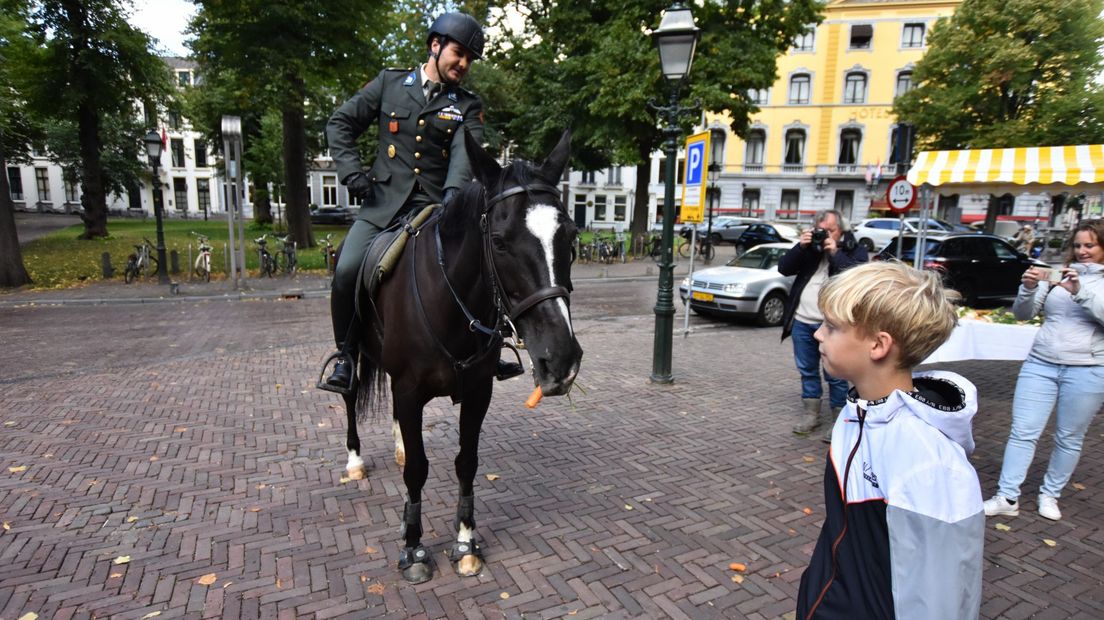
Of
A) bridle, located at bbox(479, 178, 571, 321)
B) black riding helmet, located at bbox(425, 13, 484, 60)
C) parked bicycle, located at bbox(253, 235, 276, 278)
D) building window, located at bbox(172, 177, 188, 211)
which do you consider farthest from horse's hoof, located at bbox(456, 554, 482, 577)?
building window, located at bbox(172, 177, 188, 211)

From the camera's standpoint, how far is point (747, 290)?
12.6 meters

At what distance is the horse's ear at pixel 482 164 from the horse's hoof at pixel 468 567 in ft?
7.42

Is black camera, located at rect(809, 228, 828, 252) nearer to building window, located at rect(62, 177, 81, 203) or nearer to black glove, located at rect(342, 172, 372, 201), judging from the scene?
black glove, located at rect(342, 172, 372, 201)

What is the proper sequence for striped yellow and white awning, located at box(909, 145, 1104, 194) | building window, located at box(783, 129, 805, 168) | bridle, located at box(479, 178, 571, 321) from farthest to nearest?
building window, located at box(783, 129, 805, 168)
striped yellow and white awning, located at box(909, 145, 1104, 194)
bridle, located at box(479, 178, 571, 321)

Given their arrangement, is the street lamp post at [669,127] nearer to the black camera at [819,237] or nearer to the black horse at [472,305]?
the black camera at [819,237]

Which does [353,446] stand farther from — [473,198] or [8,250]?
[8,250]

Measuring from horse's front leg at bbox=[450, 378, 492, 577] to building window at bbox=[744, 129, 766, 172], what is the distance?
173ft

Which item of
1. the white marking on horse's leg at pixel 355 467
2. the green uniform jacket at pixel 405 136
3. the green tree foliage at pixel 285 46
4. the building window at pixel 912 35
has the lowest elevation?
the white marking on horse's leg at pixel 355 467

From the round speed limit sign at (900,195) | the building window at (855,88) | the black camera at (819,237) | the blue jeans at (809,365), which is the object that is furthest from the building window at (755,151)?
the blue jeans at (809,365)

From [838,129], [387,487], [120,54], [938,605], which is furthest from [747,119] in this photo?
[838,129]

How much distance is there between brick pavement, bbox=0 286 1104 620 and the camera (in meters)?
3.28

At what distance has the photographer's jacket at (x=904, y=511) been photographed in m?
1.40

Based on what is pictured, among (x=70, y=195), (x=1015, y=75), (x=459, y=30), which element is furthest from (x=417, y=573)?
(x=70, y=195)

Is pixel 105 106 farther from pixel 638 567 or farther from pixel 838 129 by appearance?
pixel 838 129
